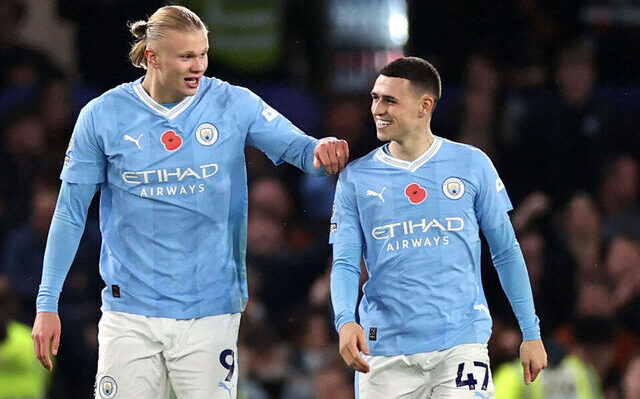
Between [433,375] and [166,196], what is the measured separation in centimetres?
115

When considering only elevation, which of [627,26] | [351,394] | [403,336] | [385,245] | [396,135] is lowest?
[351,394]

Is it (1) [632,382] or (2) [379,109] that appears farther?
(1) [632,382]

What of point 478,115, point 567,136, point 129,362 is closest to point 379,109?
point 129,362

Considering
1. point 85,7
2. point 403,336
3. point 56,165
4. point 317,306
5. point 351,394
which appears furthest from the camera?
point 85,7

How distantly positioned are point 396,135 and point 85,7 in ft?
16.7

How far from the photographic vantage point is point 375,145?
8547mm

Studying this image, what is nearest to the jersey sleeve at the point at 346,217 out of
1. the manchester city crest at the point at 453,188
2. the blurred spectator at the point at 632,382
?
the manchester city crest at the point at 453,188

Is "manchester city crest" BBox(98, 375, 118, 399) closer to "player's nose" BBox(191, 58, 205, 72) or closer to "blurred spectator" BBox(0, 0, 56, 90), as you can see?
"player's nose" BBox(191, 58, 205, 72)

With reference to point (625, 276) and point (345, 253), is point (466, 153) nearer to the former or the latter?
point (345, 253)

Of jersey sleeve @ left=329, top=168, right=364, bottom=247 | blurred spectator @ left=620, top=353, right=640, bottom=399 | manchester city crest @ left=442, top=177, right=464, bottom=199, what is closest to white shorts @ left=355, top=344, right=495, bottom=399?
jersey sleeve @ left=329, top=168, right=364, bottom=247

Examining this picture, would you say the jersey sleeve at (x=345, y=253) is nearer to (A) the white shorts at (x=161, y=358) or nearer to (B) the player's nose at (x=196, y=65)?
(A) the white shorts at (x=161, y=358)

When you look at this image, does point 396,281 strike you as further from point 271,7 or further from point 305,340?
point 271,7

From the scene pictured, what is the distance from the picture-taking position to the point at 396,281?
472 cm

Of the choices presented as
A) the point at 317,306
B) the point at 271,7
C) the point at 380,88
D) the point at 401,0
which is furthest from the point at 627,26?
the point at 380,88
